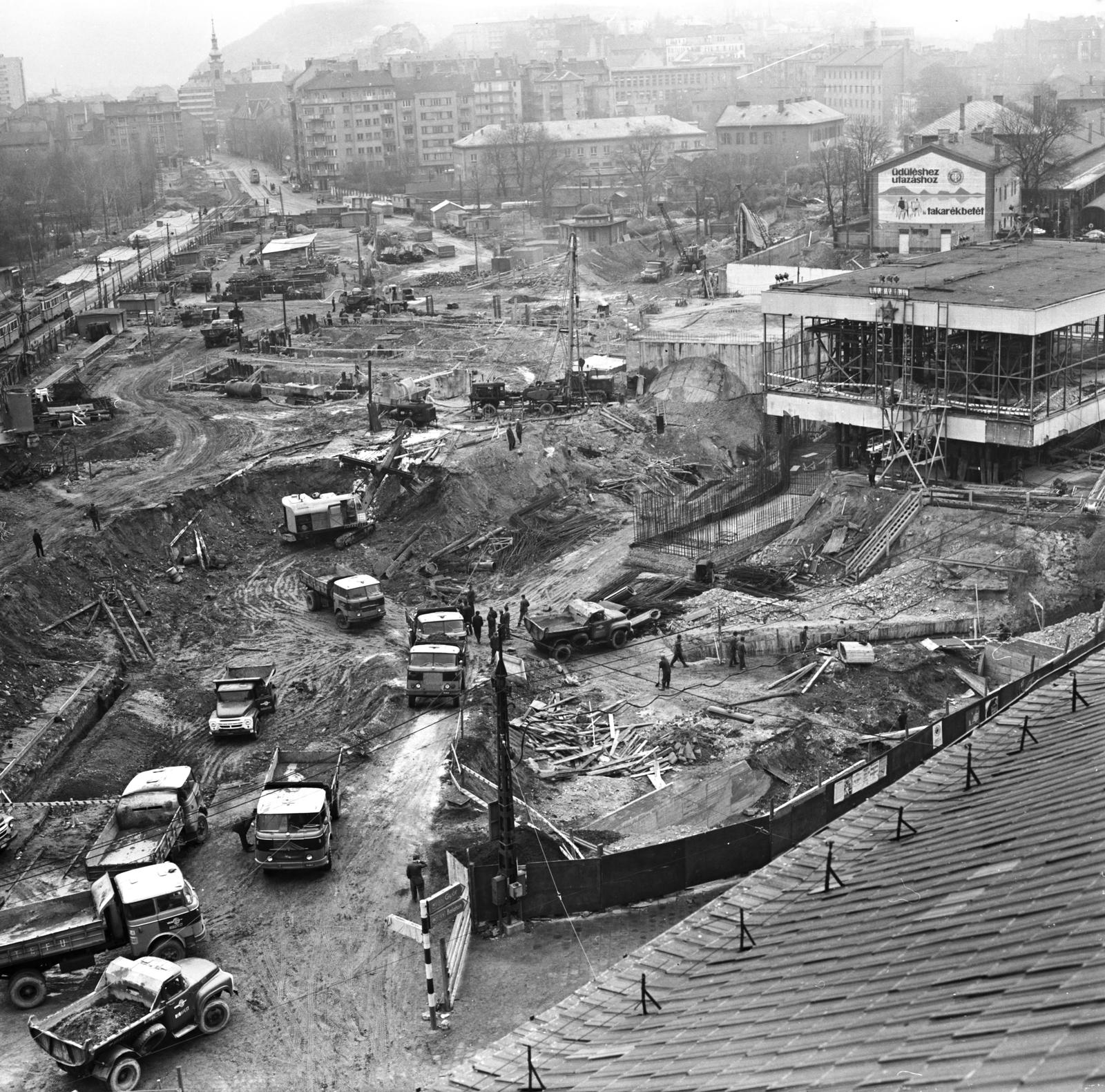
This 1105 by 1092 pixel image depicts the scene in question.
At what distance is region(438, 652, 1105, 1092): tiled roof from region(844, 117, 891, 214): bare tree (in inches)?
2522

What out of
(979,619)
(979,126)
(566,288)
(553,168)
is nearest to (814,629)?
(979,619)

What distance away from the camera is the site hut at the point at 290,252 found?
10175cm

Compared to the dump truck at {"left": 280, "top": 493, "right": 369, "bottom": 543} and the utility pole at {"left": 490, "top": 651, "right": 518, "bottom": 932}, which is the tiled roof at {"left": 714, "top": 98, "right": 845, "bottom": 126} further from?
the utility pole at {"left": 490, "top": 651, "right": 518, "bottom": 932}

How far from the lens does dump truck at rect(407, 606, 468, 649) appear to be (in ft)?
109

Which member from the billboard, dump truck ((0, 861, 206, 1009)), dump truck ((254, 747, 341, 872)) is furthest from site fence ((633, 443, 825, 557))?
the billboard

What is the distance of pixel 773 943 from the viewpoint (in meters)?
14.7

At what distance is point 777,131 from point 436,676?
11426 centimetres

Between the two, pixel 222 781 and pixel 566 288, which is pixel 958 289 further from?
pixel 566 288

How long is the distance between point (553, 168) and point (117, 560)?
111 metres

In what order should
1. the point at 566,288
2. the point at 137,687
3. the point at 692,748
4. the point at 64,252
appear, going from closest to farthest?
the point at 692,748
the point at 137,687
the point at 566,288
the point at 64,252

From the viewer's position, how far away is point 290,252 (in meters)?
Answer: 104

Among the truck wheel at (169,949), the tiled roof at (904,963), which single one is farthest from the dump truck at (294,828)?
the tiled roof at (904,963)

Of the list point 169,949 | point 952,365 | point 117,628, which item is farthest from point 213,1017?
point 952,365

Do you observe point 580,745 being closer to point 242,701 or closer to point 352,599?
point 242,701
